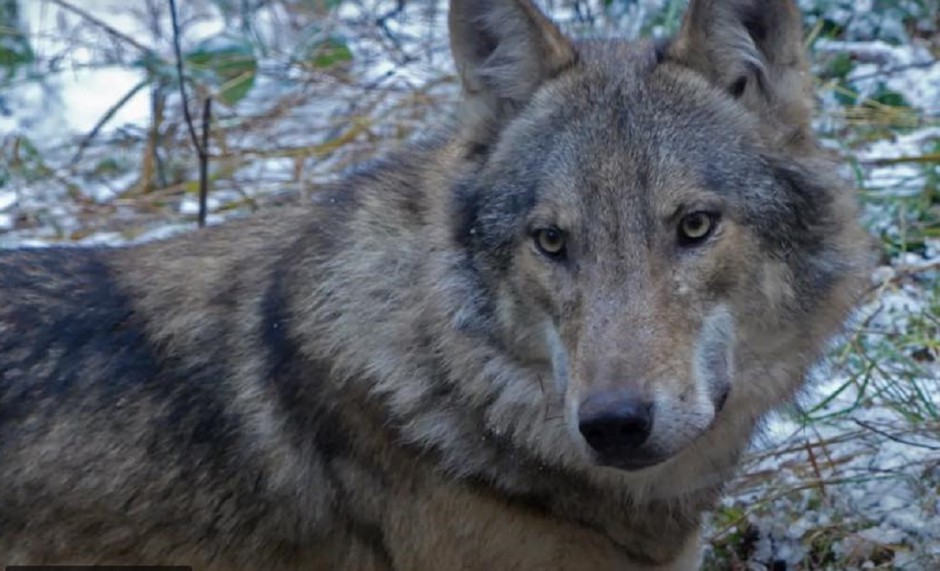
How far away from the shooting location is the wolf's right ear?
11.3ft

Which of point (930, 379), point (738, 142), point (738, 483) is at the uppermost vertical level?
point (738, 142)

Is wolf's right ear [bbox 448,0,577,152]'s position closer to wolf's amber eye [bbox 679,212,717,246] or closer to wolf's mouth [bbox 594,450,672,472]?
wolf's amber eye [bbox 679,212,717,246]

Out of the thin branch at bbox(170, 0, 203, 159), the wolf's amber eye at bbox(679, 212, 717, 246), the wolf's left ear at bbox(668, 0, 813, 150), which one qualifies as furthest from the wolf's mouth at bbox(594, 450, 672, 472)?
the thin branch at bbox(170, 0, 203, 159)

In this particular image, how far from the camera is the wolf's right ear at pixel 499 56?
135 inches

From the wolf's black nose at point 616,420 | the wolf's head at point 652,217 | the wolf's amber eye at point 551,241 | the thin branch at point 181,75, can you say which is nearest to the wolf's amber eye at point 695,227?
the wolf's head at point 652,217

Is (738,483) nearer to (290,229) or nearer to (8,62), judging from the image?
(290,229)

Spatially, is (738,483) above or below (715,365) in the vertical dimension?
below

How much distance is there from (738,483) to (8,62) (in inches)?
208

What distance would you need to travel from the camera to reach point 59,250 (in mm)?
3967

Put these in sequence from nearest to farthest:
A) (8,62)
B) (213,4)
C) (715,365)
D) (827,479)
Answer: (715,365) < (827,479) < (8,62) < (213,4)

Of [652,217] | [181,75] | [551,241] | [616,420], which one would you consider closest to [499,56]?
[551,241]

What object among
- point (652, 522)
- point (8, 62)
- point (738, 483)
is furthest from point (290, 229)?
point (8, 62)

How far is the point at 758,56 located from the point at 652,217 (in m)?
0.54

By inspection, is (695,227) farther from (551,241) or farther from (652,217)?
(551,241)
